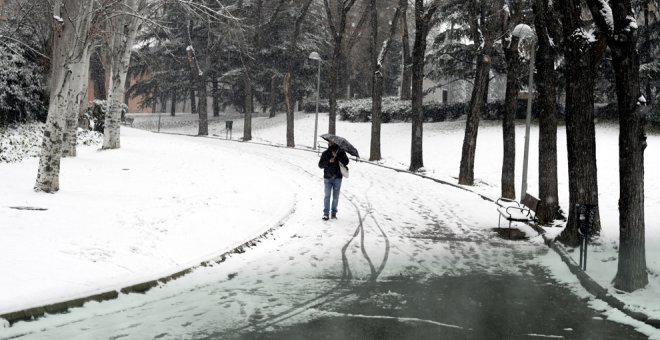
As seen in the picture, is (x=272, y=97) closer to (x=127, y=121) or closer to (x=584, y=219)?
(x=127, y=121)

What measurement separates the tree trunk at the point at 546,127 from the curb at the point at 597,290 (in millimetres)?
2991

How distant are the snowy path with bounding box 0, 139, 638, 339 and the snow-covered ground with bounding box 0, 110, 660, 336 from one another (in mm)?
585

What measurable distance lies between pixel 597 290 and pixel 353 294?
3.35 meters

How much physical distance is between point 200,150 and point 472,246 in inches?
686

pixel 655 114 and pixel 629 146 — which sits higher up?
pixel 655 114

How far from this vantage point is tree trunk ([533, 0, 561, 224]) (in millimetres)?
13453

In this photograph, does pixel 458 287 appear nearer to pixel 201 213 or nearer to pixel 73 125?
pixel 201 213

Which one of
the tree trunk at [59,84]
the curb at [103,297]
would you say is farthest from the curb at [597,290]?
the tree trunk at [59,84]

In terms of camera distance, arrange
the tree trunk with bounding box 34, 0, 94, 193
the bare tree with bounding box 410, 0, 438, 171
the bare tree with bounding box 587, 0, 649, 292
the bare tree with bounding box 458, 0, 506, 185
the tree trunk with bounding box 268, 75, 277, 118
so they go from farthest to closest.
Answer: the tree trunk with bounding box 268, 75, 277, 118
the bare tree with bounding box 410, 0, 438, 171
the bare tree with bounding box 458, 0, 506, 185
the tree trunk with bounding box 34, 0, 94, 193
the bare tree with bounding box 587, 0, 649, 292

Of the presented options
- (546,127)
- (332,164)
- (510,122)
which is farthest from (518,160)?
(332,164)

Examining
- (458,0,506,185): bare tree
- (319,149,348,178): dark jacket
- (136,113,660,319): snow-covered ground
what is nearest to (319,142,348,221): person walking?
(319,149,348,178): dark jacket

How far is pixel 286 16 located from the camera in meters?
49.6

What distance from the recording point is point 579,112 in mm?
10531

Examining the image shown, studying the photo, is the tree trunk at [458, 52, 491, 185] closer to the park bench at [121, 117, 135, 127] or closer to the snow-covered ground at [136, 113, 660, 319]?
the snow-covered ground at [136, 113, 660, 319]
